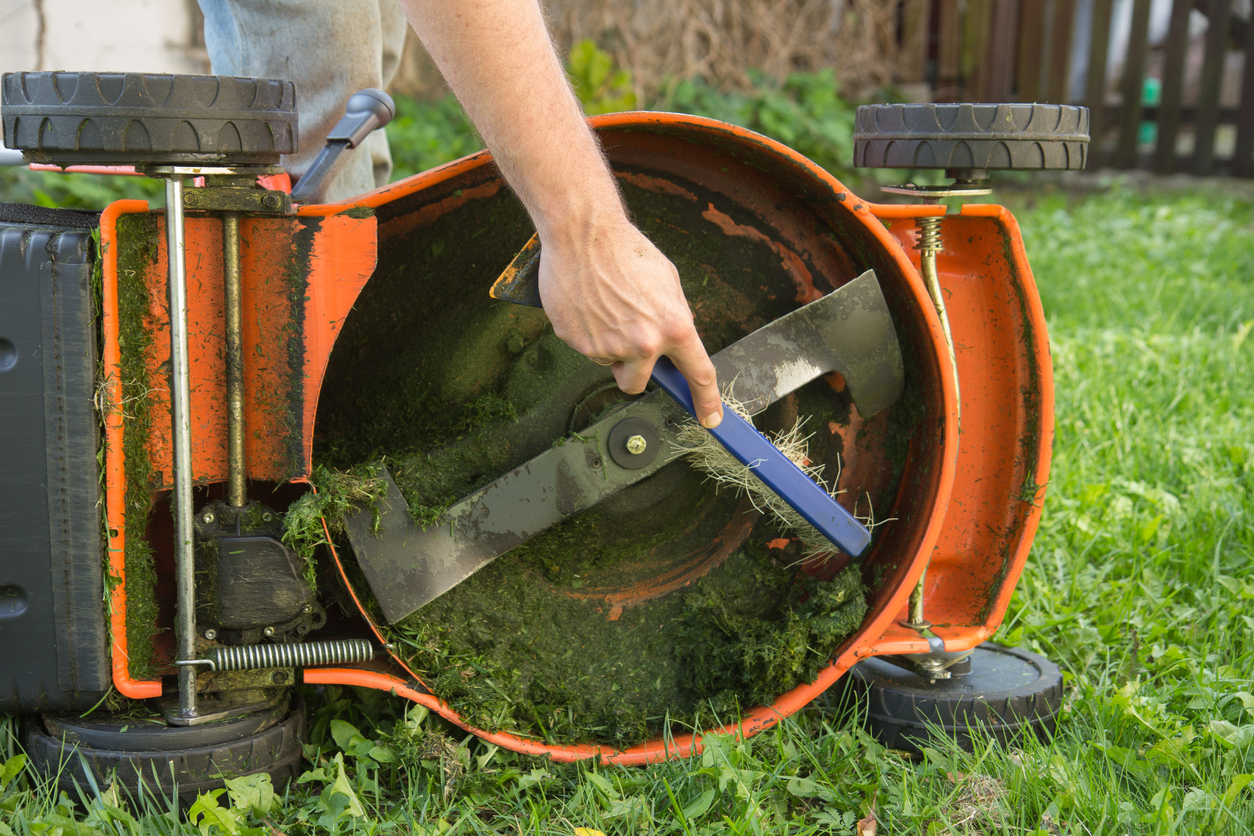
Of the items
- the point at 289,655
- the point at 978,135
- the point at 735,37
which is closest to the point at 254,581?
the point at 289,655

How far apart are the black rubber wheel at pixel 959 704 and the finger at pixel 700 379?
55 centimetres

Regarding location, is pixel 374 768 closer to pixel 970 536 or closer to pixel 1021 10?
pixel 970 536

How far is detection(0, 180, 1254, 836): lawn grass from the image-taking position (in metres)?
1.29

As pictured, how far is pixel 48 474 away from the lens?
3.90 ft

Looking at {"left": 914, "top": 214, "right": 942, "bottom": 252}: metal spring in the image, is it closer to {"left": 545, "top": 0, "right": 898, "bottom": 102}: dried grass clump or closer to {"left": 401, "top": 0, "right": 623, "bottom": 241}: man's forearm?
{"left": 401, "top": 0, "right": 623, "bottom": 241}: man's forearm

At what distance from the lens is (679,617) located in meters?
1.58

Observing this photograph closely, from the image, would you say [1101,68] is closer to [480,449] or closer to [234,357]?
[480,449]

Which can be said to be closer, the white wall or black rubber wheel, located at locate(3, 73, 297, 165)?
black rubber wheel, located at locate(3, 73, 297, 165)

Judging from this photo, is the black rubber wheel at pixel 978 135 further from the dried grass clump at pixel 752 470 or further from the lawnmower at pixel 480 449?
the dried grass clump at pixel 752 470

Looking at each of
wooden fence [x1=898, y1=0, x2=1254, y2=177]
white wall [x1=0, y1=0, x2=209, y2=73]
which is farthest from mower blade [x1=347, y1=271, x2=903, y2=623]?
wooden fence [x1=898, y1=0, x2=1254, y2=177]

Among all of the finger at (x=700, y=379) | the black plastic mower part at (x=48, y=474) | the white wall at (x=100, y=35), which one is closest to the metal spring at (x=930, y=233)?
the finger at (x=700, y=379)

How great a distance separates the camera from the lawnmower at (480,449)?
1187 mm

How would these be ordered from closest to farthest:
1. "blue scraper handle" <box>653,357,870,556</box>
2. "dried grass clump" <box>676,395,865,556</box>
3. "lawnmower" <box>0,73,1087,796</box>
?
"lawnmower" <box>0,73,1087,796</box> → "blue scraper handle" <box>653,357,870,556</box> → "dried grass clump" <box>676,395,865,556</box>

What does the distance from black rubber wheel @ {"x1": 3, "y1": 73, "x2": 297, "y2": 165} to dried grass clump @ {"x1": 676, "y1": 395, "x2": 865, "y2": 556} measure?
678 mm
